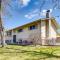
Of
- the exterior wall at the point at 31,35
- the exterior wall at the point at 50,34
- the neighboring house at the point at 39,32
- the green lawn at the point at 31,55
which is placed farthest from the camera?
the exterior wall at the point at 31,35

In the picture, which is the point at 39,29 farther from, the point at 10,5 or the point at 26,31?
the point at 10,5

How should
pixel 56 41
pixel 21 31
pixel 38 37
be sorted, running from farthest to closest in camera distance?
1. pixel 21 31
2. pixel 38 37
3. pixel 56 41

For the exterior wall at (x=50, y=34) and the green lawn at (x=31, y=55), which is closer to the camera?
the green lawn at (x=31, y=55)

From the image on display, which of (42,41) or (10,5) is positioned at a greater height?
(10,5)

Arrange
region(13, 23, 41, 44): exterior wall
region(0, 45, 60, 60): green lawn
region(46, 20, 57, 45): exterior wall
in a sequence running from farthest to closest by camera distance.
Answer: region(13, 23, 41, 44): exterior wall, region(46, 20, 57, 45): exterior wall, region(0, 45, 60, 60): green lawn

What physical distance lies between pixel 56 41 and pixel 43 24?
15.3 feet

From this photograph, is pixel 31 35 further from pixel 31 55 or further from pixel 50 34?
pixel 31 55

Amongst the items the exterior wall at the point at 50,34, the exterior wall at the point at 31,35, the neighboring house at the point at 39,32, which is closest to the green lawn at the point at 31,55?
the exterior wall at the point at 50,34

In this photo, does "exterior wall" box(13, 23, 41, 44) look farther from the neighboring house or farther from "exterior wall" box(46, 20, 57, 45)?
"exterior wall" box(46, 20, 57, 45)

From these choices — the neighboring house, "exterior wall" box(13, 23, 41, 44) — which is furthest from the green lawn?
"exterior wall" box(13, 23, 41, 44)

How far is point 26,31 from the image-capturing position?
33469 millimetres

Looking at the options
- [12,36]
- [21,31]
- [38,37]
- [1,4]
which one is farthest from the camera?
[12,36]

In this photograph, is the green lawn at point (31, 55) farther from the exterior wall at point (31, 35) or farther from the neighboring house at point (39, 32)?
the exterior wall at point (31, 35)

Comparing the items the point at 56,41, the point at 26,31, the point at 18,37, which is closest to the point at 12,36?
the point at 18,37
